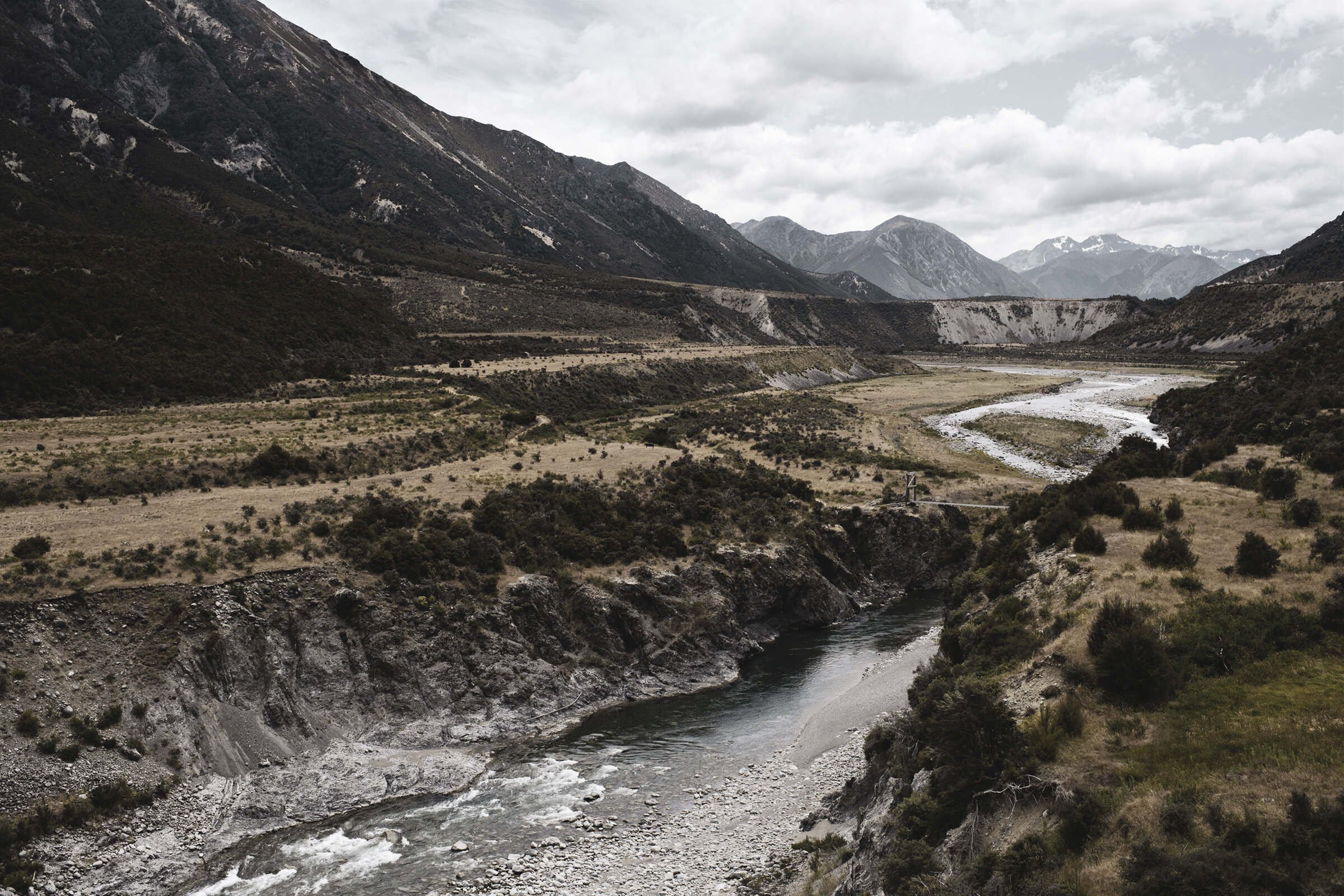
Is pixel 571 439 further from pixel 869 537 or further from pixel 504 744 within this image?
pixel 504 744

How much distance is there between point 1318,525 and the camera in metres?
26.0

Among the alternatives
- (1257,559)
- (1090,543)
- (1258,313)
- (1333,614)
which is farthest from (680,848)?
(1258,313)

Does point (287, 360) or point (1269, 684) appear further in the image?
point (287, 360)

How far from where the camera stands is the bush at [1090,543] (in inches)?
1080

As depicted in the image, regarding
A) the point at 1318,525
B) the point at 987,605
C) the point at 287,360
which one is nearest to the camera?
Result: the point at 1318,525

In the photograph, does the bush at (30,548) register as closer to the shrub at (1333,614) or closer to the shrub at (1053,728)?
the shrub at (1053,728)

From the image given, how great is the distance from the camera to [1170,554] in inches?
985

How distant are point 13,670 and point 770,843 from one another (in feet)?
82.0

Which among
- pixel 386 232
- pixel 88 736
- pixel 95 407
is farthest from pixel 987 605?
pixel 386 232

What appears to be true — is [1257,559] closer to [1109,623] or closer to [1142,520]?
[1142,520]

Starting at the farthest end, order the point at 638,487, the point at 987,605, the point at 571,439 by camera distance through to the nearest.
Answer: the point at 571,439 → the point at 638,487 → the point at 987,605

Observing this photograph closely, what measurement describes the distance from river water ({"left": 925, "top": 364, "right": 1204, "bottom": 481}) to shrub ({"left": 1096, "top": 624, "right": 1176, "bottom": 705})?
4930 centimetres

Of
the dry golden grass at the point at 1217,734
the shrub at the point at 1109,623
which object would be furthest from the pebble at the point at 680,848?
the dry golden grass at the point at 1217,734

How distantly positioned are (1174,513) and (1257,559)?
637cm
